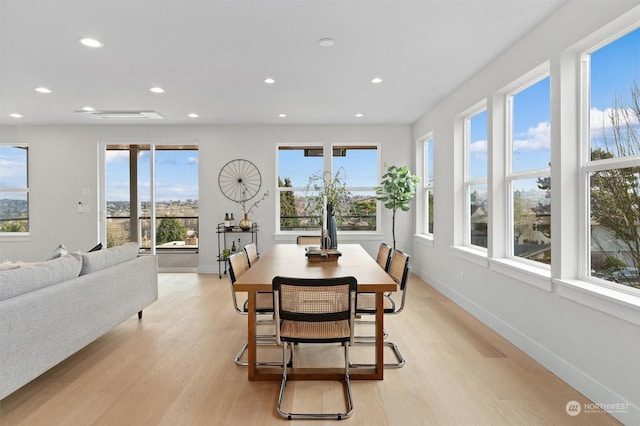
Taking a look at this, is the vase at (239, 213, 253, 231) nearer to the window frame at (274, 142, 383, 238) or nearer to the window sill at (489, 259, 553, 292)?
the window frame at (274, 142, 383, 238)

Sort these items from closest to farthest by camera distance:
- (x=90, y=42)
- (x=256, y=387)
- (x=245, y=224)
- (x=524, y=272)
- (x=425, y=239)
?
(x=256, y=387)
(x=524, y=272)
(x=90, y=42)
(x=425, y=239)
(x=245, y=224)

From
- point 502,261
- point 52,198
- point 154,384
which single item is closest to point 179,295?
point 154,384

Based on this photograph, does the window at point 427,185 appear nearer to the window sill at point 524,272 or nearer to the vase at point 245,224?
the window sill at point 524,272

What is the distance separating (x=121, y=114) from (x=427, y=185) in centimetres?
483

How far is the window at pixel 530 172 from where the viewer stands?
2961 millimetres

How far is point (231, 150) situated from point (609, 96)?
207 inches

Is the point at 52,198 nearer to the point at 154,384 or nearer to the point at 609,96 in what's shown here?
the point at 154,384

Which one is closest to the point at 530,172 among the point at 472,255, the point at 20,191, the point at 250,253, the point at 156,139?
the point at 472,255

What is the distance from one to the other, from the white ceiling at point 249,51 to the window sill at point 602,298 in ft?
6.23

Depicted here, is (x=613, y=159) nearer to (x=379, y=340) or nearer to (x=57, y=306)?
(x=379, y=340)

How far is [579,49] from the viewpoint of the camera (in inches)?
97.3

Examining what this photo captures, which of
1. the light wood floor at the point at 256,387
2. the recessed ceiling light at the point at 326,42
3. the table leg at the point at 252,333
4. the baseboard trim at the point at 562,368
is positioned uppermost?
the recessed ceiling light at the point at 326,42

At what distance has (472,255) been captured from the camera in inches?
155

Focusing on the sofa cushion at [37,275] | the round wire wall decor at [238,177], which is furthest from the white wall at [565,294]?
the round wire wall decor at [238,177]
